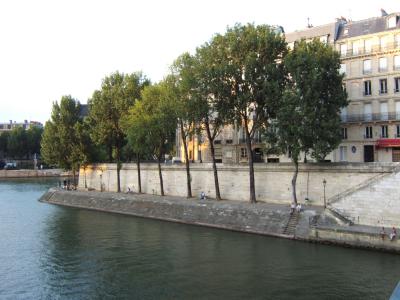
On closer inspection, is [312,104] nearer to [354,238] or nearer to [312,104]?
[312,104]

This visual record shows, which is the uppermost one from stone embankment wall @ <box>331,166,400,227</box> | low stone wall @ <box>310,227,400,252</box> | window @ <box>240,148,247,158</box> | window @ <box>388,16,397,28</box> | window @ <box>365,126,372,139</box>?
window @ <box>388,16,397,28</box>

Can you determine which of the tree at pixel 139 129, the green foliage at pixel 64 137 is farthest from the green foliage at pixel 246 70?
the green foliage at pixel 64 137

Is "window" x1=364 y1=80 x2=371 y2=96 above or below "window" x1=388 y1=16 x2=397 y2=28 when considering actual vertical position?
below

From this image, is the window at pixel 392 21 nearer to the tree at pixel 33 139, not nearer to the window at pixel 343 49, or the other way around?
the window at pixel 343 49

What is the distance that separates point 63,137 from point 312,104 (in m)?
45.0

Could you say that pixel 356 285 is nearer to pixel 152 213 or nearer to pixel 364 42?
pixel 152 213

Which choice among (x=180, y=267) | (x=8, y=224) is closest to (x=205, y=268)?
(x=180, y=267)

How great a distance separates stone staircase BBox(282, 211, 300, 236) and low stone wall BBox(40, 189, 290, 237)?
1.15 feet

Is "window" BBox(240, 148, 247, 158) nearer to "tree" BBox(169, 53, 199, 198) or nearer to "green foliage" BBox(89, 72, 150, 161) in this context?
"tree" BBox(169, 53, 199, 198)

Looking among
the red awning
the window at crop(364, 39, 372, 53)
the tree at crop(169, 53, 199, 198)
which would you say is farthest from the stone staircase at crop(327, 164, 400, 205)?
the window at crop(364, 39, 372, 53)

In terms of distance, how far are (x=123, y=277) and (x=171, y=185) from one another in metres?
31.6

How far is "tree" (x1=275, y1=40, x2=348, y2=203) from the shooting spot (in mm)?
39719

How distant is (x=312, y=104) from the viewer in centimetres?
4009

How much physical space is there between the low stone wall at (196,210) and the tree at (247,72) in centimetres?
398
